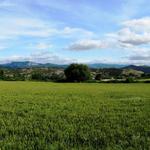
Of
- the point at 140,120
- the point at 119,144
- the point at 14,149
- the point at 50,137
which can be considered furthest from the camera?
the point at 140,120

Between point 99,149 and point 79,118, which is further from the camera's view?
point 79,118

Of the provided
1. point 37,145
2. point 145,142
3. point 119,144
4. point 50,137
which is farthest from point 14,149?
point 145,142

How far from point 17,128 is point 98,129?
339cm

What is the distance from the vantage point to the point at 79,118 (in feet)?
57.7

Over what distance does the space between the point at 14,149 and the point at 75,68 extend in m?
126

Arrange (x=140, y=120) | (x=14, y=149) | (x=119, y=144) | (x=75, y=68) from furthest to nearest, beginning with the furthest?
(x=75, y=68)
(x=140, y=120)
(x=119, y=144)
(x=14, y=149)

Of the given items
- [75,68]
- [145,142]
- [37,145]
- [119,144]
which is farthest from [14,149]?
[75,68]

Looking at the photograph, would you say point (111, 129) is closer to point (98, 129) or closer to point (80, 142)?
point (98, 129)

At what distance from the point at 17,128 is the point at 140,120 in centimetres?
622

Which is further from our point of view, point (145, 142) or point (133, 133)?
point (133, 133)

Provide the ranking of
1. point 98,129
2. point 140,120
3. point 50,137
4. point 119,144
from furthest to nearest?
point 140,120, point 98,129, point 50,137, point 119,144

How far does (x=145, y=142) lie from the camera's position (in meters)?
11.5

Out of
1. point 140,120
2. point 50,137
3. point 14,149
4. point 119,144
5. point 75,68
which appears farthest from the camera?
point 75,68

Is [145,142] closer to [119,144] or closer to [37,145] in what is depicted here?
[119,144]
